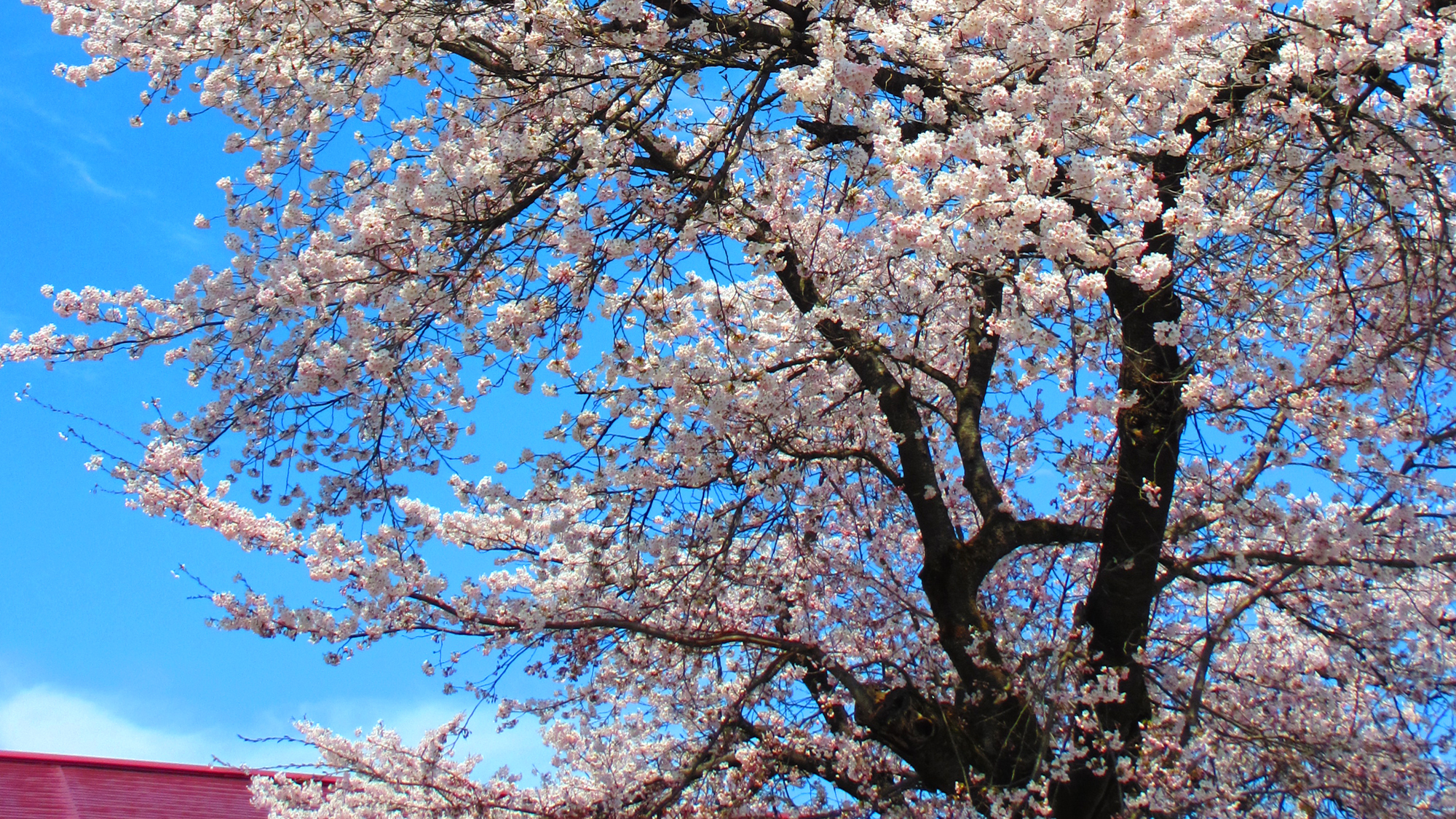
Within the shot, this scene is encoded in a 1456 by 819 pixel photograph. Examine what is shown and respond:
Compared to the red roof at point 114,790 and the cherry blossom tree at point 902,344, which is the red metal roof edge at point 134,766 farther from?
the cherry blossom tree at point 902,344

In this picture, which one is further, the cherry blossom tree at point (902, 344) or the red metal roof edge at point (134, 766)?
the red metal roof edge at point (134, 766)

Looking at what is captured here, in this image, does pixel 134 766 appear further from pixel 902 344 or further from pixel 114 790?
pixel 902 344

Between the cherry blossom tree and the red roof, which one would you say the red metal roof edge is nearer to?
the red roof

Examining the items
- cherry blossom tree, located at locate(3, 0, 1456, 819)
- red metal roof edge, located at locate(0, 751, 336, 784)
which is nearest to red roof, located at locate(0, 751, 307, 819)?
red metal roof edge, located at locate(0, 751, 336, 784)

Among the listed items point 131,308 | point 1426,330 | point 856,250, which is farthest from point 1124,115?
point 131,308

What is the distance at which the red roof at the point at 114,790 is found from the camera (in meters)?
10.2

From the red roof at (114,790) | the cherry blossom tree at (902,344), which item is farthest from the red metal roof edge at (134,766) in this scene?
the cherry blossom tree at (902,344)

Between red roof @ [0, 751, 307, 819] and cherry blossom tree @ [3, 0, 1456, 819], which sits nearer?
cherry blossom tree @ [3, 0, 1456, 819]

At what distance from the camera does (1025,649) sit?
21.9 feet

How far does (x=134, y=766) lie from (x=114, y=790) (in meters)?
0.54

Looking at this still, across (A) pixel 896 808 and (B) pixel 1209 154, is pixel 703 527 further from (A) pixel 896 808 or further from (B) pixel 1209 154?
(B) pixel 1209 154

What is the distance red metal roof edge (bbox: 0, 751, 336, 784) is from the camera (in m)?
10.8

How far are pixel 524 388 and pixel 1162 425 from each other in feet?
10.8

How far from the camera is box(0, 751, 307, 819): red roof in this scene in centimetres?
1021
